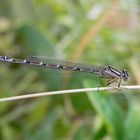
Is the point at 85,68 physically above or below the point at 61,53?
below

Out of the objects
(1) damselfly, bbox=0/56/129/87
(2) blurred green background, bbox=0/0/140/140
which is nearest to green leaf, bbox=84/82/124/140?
(1) damselfly, bbox=0/56/129/87

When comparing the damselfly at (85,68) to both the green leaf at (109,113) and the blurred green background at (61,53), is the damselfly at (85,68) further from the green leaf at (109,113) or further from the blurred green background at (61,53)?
the blurred green background at (61,53)

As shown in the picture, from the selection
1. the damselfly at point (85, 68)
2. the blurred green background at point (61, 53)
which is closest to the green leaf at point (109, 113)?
the damselfly at point (85, 68)

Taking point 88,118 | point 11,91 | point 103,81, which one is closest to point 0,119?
point 11,91

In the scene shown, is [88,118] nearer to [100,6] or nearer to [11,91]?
[11,91]

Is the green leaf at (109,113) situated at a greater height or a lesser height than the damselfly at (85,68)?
lesser

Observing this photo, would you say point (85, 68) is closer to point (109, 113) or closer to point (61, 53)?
point (109, 113)

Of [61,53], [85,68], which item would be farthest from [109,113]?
[61,53]

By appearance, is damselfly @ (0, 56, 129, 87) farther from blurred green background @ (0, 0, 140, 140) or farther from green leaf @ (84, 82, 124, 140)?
blurred green background @ (0, 0, 140, 140)
